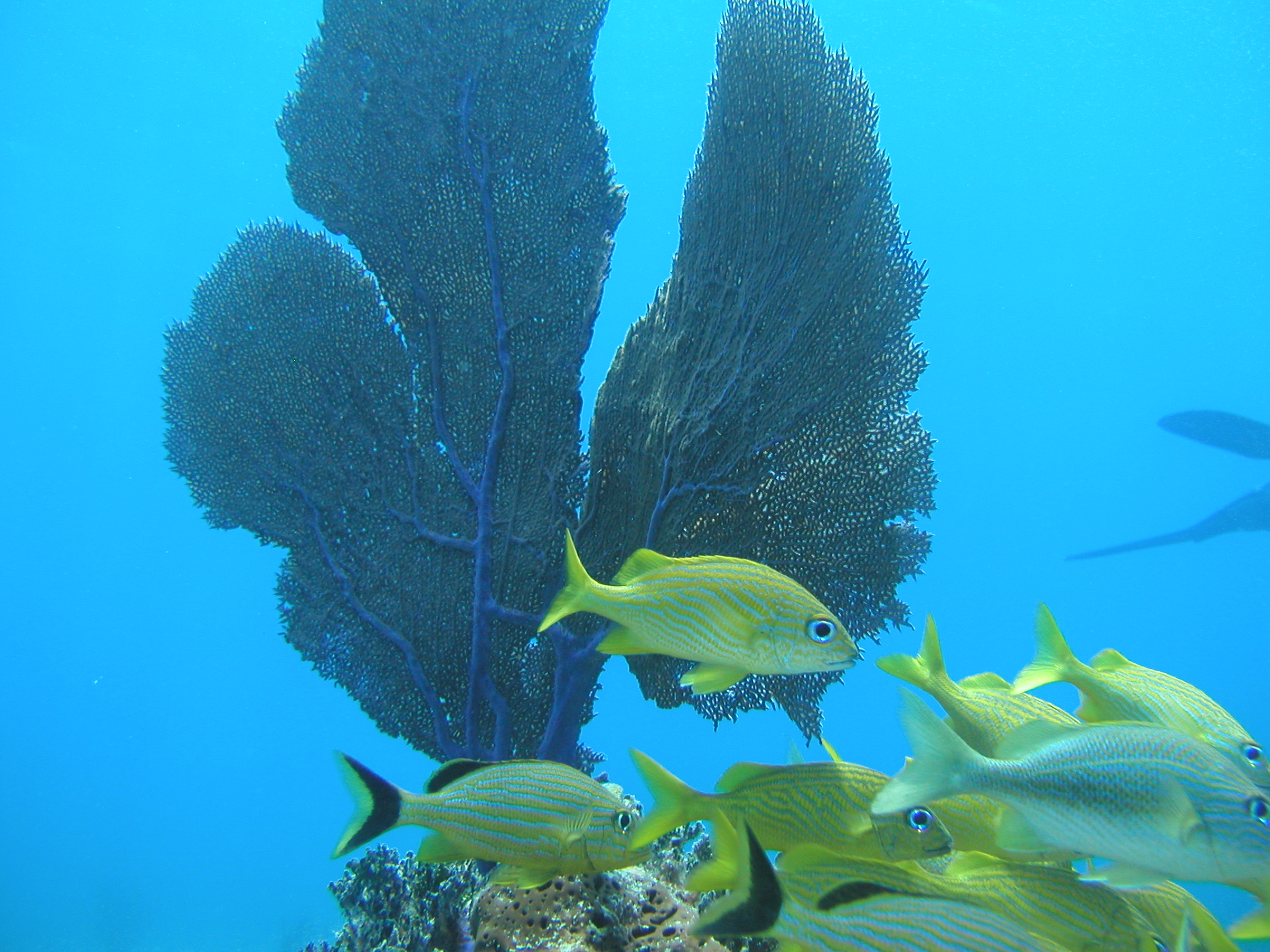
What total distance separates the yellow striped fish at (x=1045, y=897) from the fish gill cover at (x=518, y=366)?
8.56 ft

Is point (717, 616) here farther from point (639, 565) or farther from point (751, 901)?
point (751, 901)

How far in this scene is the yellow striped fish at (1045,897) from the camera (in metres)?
1.32

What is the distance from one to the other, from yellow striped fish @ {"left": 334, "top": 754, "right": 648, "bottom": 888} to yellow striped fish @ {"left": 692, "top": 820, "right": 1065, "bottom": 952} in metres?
0.73

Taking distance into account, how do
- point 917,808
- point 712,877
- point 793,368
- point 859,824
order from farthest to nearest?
point 793,368 < point 859,824 < point 917,808 < point 712,877

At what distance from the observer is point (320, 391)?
443cm

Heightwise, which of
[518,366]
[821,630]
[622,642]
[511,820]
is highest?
[518,366]

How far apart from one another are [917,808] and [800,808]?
31cm

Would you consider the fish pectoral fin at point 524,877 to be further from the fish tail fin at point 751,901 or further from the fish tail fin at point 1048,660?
the fish tail fin at point 1048,660

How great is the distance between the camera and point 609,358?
45.8 m

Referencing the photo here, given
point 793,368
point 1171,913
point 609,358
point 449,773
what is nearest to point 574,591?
point 449,773

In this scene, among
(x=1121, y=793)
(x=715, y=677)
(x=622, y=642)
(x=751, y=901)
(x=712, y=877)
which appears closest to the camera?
(x=751, y=901)

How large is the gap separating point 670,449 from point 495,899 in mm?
2394

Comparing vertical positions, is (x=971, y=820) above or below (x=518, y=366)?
below

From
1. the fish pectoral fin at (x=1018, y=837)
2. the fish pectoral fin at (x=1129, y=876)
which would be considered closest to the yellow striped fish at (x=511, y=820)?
the fish pectoral fin at (x=1018, y=837)
